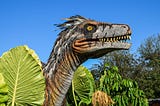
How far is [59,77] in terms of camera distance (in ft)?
15.1

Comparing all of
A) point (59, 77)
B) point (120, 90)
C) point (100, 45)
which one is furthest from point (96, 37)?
point (120, 90)

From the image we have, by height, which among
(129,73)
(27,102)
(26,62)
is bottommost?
(27,102)

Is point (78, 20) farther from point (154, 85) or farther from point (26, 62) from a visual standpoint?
point (154, 85)

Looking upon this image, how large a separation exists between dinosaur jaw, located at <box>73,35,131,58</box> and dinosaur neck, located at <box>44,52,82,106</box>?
0.12 m

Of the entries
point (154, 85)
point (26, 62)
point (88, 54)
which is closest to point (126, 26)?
point (88, 54)

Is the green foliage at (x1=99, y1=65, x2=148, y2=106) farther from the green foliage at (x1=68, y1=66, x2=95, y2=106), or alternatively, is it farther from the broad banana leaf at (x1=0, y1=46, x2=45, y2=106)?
the broad banana leaf at (x1=0, y1=46, x2=45, y2=106)

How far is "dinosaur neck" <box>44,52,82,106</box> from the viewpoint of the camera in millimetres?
4508

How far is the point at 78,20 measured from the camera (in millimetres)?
4918

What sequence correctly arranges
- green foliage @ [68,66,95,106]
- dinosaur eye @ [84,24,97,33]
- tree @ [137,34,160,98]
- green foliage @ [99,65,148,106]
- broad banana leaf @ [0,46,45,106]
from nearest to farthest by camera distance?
1. broad banana leaf @ [0,46,45,106]
2. dinosaur eye @ [84,24,97,33]
3. green foliage @ [68,66,95,106]
4. green foliage @ [99,65,148,106]
5. tree @ [137,34,160,98]

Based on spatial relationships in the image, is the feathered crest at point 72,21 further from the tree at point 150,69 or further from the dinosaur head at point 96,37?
the tree at point 150,69

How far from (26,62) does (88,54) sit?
4.28 feet

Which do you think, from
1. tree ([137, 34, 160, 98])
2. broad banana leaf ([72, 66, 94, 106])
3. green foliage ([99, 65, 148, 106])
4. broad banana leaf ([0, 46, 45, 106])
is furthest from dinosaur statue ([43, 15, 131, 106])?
tree ([137, 34, 160, 98])

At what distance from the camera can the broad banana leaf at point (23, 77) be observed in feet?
11.7

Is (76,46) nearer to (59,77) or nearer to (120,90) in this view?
(59,77)
